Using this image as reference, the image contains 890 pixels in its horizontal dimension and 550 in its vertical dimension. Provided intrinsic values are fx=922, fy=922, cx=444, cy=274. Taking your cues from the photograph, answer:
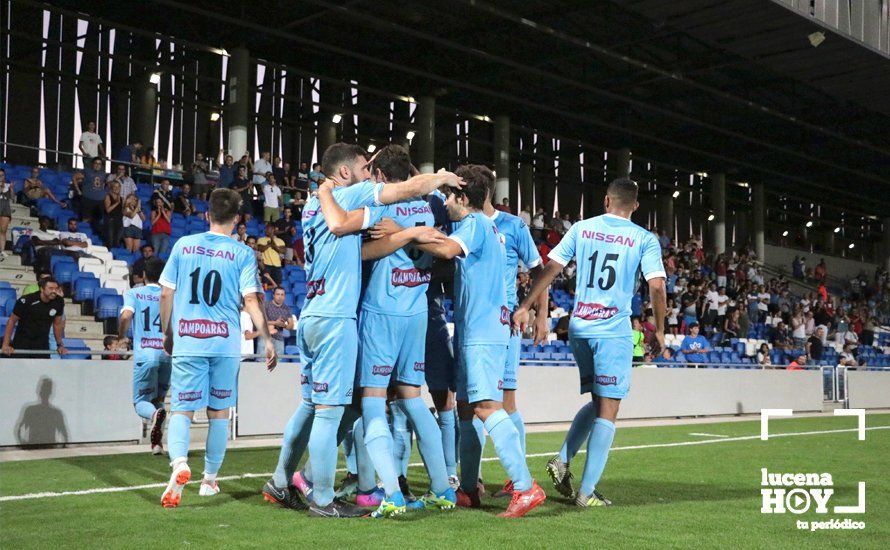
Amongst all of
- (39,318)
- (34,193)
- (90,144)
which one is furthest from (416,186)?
(90,144)

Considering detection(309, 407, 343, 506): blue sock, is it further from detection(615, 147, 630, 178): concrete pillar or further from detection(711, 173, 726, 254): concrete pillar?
detection(711, 173, 726, 254): concrete pillar

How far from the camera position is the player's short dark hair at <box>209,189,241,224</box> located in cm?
650

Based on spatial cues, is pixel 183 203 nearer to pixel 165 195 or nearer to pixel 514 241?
pixel 165 195

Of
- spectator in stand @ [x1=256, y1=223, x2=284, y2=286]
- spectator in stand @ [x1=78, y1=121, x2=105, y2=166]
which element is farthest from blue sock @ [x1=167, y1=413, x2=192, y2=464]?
spectator in stand @ [x1=78, y1=121, x2=105, y2=166]

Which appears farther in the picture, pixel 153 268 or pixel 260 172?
pixel 260 172

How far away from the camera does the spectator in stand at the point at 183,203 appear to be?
17.7 meters

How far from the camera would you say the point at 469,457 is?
236 inches

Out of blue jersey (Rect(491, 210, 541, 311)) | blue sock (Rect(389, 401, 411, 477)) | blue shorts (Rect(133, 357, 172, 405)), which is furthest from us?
blue shorts (Rect(133, 357, 172, 405))

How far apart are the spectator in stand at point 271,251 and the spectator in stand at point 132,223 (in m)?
2.01

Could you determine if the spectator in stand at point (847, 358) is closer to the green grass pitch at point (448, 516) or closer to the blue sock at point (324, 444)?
the green grass pitch at point (448, 516)

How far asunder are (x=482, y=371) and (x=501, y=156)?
24655mm

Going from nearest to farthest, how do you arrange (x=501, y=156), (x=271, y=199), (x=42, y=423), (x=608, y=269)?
1. (x=608, y=269)
2. (x=42, y=423)
3. (x=271, y=199)
4. (x=501, y=156)

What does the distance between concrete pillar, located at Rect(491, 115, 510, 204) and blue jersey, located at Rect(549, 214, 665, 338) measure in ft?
73.9

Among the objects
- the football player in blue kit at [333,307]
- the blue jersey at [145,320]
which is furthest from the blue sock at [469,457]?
the blue jersey at [145,320]
